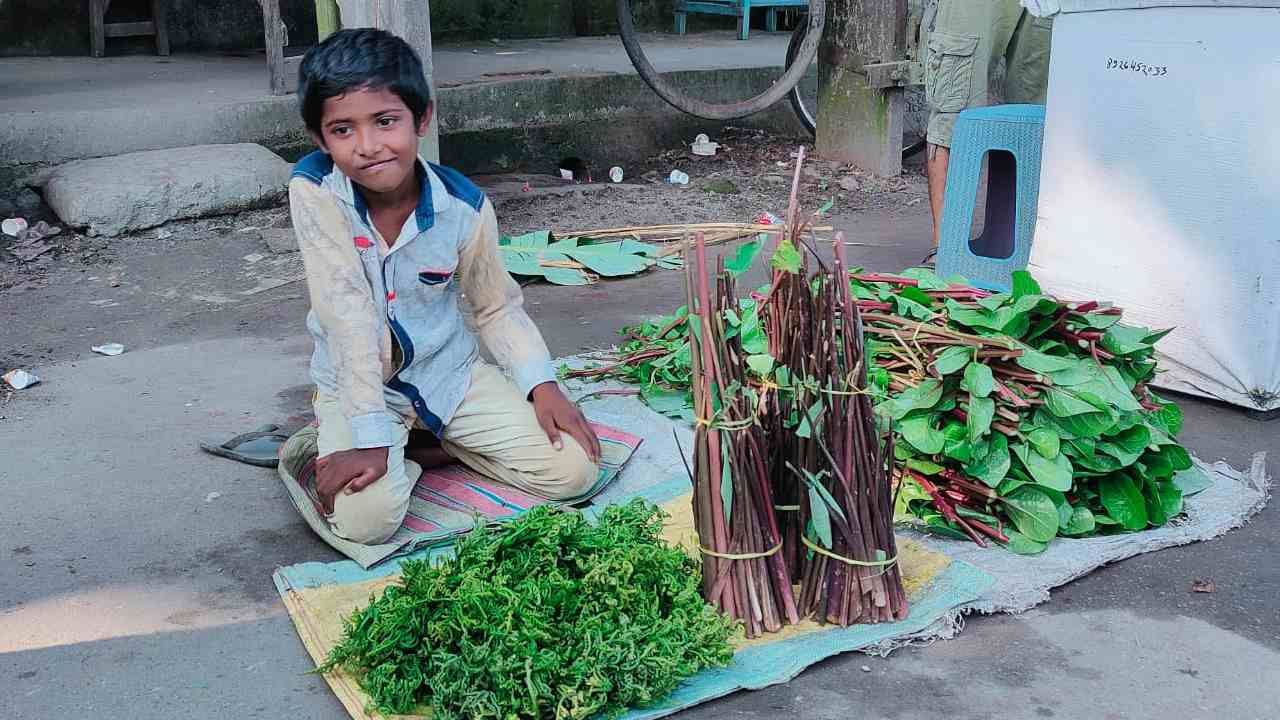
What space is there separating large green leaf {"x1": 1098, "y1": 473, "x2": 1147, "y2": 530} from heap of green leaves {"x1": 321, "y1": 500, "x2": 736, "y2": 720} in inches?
40.9

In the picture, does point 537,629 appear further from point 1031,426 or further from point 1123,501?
point 1123,501

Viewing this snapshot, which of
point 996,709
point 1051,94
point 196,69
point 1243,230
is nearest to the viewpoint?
point 996,709

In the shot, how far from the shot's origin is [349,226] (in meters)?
2.73

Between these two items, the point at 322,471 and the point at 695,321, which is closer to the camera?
the point at 695,321

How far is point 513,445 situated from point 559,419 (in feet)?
0.41

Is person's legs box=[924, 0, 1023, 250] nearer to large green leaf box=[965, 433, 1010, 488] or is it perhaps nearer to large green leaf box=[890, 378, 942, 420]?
large green leaf box=[890, 378, 942, 420]

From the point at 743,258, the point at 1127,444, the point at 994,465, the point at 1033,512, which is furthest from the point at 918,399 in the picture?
the point at 743,258

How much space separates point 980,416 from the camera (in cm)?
270

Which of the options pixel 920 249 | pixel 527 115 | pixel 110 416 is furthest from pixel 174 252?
pixel 920 249

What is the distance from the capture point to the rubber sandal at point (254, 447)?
3.18 m

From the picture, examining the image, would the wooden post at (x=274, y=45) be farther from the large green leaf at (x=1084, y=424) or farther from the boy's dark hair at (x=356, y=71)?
the large green leaf at (x=1084, y=424)

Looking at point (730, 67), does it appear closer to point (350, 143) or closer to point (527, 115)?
point (527, 115)

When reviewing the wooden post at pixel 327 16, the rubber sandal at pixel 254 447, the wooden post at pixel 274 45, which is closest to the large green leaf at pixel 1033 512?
the rubber sandal at pixel 254 447

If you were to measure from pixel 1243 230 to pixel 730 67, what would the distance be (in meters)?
4.79
